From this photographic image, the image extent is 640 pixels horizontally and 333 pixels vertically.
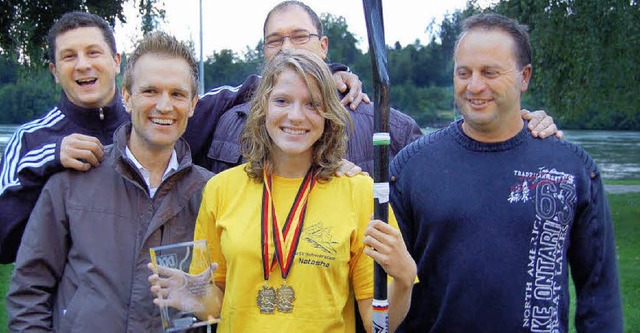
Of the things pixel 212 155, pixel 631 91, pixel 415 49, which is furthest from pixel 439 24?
pixel 212 155

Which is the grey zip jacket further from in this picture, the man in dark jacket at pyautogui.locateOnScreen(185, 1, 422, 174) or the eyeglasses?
the eyeglasses

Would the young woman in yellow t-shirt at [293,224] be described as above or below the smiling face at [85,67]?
below

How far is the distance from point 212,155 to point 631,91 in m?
12.9

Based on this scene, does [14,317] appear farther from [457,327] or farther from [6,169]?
[457,327]

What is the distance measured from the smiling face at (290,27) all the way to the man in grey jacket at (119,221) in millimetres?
964

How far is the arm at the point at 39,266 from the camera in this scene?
2910 millimetres

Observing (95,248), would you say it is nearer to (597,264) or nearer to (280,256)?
(280,256)

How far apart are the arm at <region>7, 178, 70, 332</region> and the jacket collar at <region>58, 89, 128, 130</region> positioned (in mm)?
899

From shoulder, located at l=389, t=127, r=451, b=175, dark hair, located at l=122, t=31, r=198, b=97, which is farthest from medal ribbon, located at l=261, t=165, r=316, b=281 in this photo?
dark hair, located at l=122, t=31, r=198, b=97

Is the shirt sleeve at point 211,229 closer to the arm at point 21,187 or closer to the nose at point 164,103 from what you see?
the nose at point 164,103

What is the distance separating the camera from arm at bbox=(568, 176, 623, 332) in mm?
3135

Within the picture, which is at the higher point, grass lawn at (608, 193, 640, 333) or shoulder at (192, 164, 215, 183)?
shoulder at (192, 164, 215, 183)

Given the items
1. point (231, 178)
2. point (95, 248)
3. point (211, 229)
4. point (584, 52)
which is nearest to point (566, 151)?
point (231, 178)

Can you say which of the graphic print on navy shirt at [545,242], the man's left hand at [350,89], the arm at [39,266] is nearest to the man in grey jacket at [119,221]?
the arm at [39,266]
